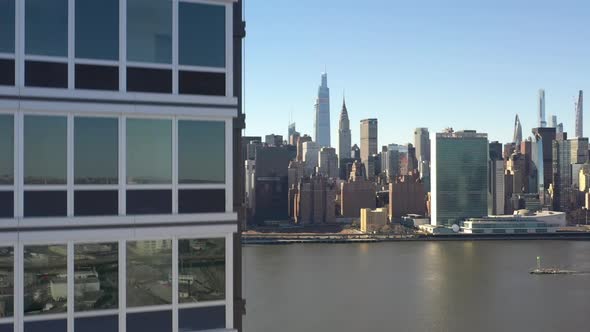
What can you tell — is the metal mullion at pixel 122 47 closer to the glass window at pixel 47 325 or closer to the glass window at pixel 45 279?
the glass window at pixel 45 279

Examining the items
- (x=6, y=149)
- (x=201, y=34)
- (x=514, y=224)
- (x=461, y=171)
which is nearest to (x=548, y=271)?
(x=514, y=224)

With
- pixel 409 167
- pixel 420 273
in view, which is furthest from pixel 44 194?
pixel 409 167

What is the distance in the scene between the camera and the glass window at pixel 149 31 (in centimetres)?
378

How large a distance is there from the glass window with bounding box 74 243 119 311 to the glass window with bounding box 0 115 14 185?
0.52 meters

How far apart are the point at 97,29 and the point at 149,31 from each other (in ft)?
0.95

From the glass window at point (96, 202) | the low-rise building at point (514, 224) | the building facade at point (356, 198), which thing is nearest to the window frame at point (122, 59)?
the glass window at point (96, 202)

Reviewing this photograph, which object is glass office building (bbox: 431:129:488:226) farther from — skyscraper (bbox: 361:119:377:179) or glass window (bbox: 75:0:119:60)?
glass window (bbox: 75:0:119:60)

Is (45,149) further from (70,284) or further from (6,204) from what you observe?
(70,284)

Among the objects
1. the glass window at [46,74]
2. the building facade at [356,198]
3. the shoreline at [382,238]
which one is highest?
the glass window at [46,74]

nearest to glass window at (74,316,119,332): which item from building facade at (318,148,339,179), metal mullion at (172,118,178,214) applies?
metal mullion at (172,118,178,214)

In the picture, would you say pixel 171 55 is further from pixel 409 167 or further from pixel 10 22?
pixel 409 167

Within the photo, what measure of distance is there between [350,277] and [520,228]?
59904 millimetres

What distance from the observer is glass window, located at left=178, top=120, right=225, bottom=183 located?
12.8ft

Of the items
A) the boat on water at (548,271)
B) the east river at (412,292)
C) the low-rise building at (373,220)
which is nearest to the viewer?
the east river at (412,292)
